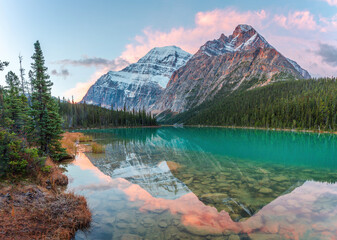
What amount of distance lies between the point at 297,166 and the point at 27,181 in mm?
26395

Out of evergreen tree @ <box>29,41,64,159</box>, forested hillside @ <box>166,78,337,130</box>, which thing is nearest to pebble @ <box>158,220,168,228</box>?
evergreen tree @ <box>29,41,64,159</box>

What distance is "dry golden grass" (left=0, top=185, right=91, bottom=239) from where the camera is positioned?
22.4 feet

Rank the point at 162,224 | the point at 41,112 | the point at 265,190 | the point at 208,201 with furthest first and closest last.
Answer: the point at 41,112
the point at 265,190
the point at 208,201
the point at 162,224

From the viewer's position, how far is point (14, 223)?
7.00 meters

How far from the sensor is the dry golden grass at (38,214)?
683 centimetres

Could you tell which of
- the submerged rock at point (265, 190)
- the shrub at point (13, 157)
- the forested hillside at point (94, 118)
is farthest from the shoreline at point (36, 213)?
the forested hillside at point (94, 118)

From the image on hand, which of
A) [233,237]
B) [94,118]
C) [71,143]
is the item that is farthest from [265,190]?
[94,118]

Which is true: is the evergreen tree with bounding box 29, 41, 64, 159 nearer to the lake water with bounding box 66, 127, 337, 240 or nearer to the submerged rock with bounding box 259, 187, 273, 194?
the lake water with bounding box 66, 127, 337, 240

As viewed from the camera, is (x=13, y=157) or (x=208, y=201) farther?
(x=208, y=201)

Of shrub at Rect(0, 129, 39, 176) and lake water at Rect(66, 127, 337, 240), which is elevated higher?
shrub at Rect(0, 129, 39, 176)

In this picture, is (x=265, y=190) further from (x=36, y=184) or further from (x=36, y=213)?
(x=36, y=184)

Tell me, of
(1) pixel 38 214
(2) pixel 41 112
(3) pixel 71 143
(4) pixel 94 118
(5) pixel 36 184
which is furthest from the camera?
(4) pixel 94 118

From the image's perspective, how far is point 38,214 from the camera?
796 centimetres

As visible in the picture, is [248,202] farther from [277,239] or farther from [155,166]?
[155,166]
